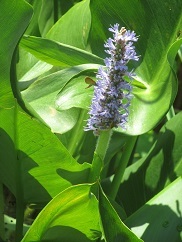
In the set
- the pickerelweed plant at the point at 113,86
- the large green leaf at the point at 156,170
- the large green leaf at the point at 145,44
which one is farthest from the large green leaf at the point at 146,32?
the pickerelweed plant at the point at 113,86

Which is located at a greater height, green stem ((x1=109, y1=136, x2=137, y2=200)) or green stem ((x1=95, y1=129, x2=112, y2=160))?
green stem ((x1=95, y1=129, x2=112, y2=160))

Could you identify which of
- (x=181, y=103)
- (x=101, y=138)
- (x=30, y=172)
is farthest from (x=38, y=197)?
(x=181, y=103)

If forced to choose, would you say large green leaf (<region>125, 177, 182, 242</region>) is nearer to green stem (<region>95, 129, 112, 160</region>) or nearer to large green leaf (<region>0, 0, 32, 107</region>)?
green stem (<region>95, 129, 112, 160</region>)

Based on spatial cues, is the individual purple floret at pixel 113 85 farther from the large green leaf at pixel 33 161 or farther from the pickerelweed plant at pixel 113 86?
the large green leaf at pixel 33 161

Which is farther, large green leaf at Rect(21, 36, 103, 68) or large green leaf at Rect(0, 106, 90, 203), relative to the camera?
large green leaf at Rect(21, 36, 103, 68)

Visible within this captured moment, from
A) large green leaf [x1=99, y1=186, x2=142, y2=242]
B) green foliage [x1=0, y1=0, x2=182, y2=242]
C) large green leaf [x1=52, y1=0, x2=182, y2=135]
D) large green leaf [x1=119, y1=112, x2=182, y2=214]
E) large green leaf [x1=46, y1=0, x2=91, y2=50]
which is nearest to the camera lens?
large green leaf [x1=99, y1=186, x2=142, y2=242]

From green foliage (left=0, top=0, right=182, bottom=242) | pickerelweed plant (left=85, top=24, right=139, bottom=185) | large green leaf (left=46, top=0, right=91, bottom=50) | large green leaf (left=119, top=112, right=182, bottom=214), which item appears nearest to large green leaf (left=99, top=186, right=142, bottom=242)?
green foliage (left=0, top=0, right=182, bottom=242)

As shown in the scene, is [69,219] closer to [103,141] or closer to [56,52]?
[103,141]
